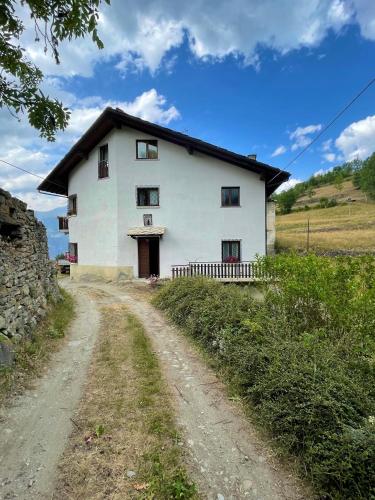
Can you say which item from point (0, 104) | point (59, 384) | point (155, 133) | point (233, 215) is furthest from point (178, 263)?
point (0, 104)

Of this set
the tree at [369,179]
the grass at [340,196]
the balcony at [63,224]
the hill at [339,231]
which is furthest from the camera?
the grass at [340,196]

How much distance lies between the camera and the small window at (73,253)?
24.2 m

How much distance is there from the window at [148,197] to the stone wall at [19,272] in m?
11.2

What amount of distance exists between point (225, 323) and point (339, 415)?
3.48 meters

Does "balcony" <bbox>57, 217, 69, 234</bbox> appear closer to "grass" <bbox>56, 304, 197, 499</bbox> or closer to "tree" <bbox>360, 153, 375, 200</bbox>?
"grass" <bbox>56, 304, 197, 499</bbox>

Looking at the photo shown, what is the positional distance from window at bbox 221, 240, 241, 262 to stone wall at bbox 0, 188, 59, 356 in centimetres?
1281

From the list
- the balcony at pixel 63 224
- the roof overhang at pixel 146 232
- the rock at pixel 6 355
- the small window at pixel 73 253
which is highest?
the balcony at pixel 63 224

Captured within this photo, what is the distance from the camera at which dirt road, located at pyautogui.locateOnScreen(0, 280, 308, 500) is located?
337cm

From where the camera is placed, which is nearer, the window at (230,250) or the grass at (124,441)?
the grass at (124,441)

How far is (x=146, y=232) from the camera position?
65.6 ft

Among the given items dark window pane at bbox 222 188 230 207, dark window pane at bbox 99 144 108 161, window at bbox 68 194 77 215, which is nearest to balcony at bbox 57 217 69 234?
window at bbox 68 194 77 215

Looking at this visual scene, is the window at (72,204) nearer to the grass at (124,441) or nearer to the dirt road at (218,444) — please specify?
the grass at (124,441)

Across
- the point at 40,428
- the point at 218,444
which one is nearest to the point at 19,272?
the point at 40,428

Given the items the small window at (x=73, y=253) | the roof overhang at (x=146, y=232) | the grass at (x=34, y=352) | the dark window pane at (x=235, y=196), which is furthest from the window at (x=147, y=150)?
the grass at (x=34, y=352)
